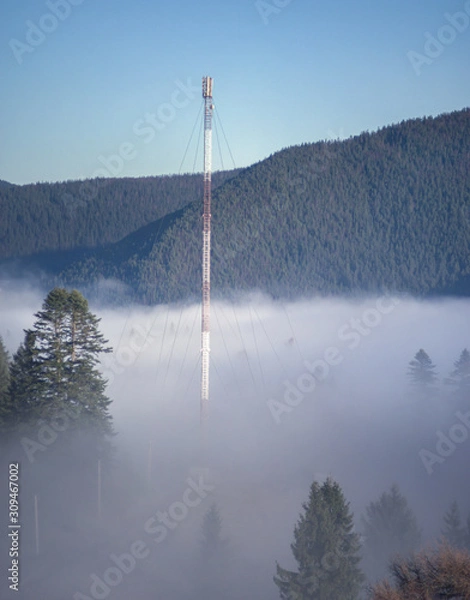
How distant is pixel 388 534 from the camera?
117 ft

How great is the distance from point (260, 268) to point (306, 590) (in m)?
118

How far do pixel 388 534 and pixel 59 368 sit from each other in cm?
1751

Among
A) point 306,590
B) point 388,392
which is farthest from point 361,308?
point 306,590

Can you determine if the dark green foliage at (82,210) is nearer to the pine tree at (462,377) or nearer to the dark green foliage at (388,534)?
the pine tree at (462,377)

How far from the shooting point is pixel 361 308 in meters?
142

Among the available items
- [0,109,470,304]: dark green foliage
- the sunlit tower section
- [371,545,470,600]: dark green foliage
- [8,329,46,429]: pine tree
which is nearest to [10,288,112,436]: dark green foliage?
[8,329,46,429]: pine tree

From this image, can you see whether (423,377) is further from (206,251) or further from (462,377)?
(206,251)

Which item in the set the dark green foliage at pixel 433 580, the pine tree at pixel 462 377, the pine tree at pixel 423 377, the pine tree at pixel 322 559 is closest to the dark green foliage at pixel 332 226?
the pine tree at pixel 462 377

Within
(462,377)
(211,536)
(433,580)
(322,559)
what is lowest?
(211,536)

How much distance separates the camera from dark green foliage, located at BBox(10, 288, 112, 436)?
33.2m

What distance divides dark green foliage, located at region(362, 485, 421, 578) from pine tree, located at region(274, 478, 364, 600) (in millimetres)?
10372

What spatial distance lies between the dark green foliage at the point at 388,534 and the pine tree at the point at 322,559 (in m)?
10.4

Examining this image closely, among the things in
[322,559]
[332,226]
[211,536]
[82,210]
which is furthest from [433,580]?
Answer: [82,210]

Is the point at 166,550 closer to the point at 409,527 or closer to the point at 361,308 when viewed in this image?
the point at 409,527
